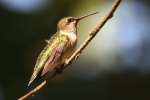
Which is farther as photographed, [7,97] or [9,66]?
[9,66]

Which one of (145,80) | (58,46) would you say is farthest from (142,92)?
(58,46)

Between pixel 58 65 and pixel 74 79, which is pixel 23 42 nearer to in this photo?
pixel 74 79

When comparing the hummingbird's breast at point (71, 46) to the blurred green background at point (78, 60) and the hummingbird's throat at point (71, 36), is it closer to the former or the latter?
the hummingbird's throat at point (71, 36)

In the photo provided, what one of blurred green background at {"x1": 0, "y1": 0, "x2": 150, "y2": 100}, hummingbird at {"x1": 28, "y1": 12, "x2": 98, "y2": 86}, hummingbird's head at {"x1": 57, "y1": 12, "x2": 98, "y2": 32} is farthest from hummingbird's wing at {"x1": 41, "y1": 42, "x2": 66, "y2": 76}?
blurred green background at {"x1": 0, "y1": 0, "x2": 150, "y2": 100}

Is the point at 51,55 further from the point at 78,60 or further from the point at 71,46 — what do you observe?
the point at 78,60

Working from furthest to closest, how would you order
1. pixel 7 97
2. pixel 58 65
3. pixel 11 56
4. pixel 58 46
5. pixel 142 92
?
pixel 11 56 → pixel 142 92 → pixel 7 97 → pixel 58 46 → pixel 58 65

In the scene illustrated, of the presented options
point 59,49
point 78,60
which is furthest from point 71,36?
point 78,60
